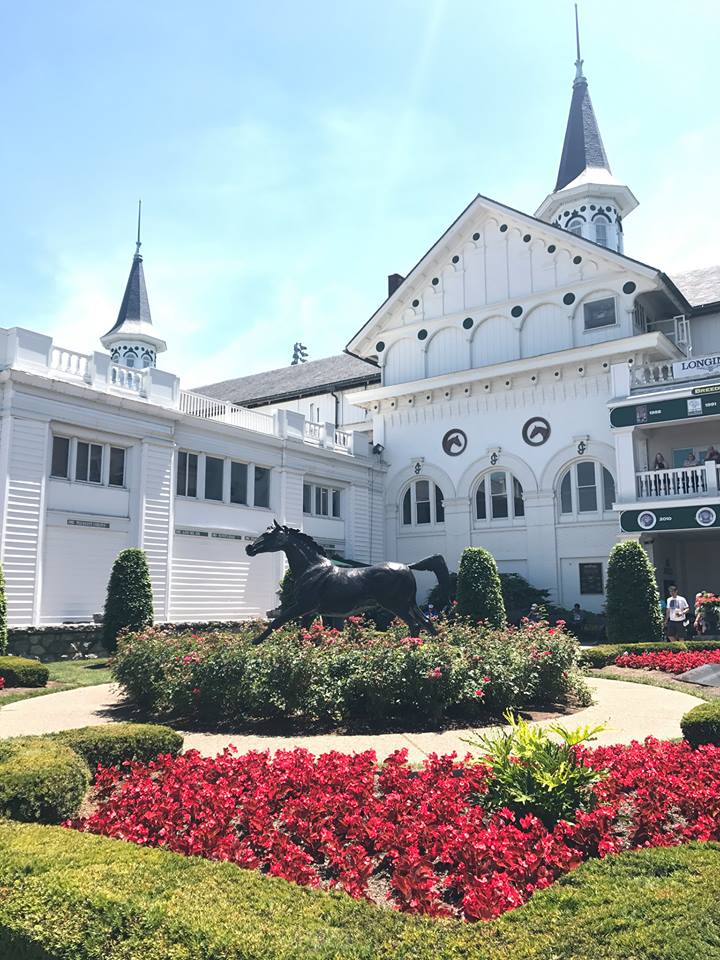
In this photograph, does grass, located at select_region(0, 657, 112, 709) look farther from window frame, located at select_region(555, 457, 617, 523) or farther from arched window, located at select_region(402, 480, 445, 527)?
window frame, located at select_region(555, 457, 617, 523)

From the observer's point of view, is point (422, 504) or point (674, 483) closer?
point (674, 483)

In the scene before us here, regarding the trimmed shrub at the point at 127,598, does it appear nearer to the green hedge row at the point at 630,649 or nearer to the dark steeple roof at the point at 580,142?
the green hedge row at the point at 630,649

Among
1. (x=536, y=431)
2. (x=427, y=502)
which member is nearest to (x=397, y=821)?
(x=536, y=431)

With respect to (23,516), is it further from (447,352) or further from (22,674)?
(447,352)

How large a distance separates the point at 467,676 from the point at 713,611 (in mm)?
17783

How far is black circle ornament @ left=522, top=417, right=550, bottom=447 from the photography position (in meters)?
34.8

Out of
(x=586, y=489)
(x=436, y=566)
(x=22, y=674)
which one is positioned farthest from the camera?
(x=586, y=489)

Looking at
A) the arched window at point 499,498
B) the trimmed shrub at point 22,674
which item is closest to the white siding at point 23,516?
the trimmed shrub at point 22,674

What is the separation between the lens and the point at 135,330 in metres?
54.8

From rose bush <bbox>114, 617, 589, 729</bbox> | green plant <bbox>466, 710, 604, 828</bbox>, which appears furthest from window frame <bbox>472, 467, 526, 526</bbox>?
green plant <bbox>466, 710, 604, 828</bbox>

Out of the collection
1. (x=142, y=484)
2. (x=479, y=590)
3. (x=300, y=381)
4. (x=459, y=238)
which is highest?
(x=459, y=238)

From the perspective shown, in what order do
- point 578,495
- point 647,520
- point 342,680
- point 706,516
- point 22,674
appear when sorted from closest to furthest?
point 342,680 → point 22,674 → point 706,516 → point 647,520 → point 578,495

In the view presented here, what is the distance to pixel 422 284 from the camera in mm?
39531

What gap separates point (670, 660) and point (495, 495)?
17.9 m
